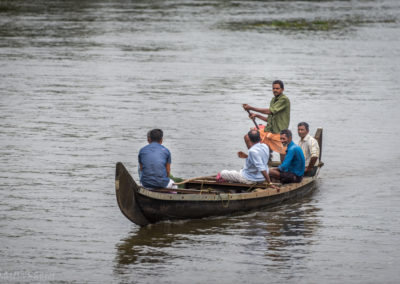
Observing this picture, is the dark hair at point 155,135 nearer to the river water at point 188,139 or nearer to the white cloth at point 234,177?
the river water at point 188,139

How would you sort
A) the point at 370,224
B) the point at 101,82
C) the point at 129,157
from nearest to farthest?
the point at 370,224
the point at 129,157
the point at 101,82

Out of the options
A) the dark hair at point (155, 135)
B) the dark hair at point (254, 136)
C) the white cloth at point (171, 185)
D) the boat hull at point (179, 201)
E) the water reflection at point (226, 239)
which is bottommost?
the water reflection at point (226, 239)

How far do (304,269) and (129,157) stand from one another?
7607 millimetres

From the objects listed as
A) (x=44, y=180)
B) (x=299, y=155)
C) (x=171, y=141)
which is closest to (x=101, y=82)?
(x=171, y=141)

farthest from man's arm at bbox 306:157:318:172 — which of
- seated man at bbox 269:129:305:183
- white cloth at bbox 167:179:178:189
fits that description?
white cloth at bbox 167:179:178:189

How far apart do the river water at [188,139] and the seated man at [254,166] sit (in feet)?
1.96

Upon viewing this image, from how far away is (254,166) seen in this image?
13211mm

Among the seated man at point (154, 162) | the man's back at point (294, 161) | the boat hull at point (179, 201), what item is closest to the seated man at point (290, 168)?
the man's back at point (294, 161)

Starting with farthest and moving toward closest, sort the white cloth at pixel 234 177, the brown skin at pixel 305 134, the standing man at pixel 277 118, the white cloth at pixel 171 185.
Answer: the standing man at pixel 277 118
the brown skin at pixel 305 134
the white cloth at pixel 234 177
the white cloth at pixel 171 185

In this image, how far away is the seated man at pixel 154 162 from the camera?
1223 centimetres

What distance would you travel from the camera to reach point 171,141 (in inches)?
759

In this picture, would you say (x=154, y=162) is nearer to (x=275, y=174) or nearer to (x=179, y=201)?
(x=179, y=201)

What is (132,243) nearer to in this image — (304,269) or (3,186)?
(304,269)

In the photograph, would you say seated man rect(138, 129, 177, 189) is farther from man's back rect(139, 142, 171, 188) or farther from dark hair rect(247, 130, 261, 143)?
dark hair rect(247, 130, 261, 143)
